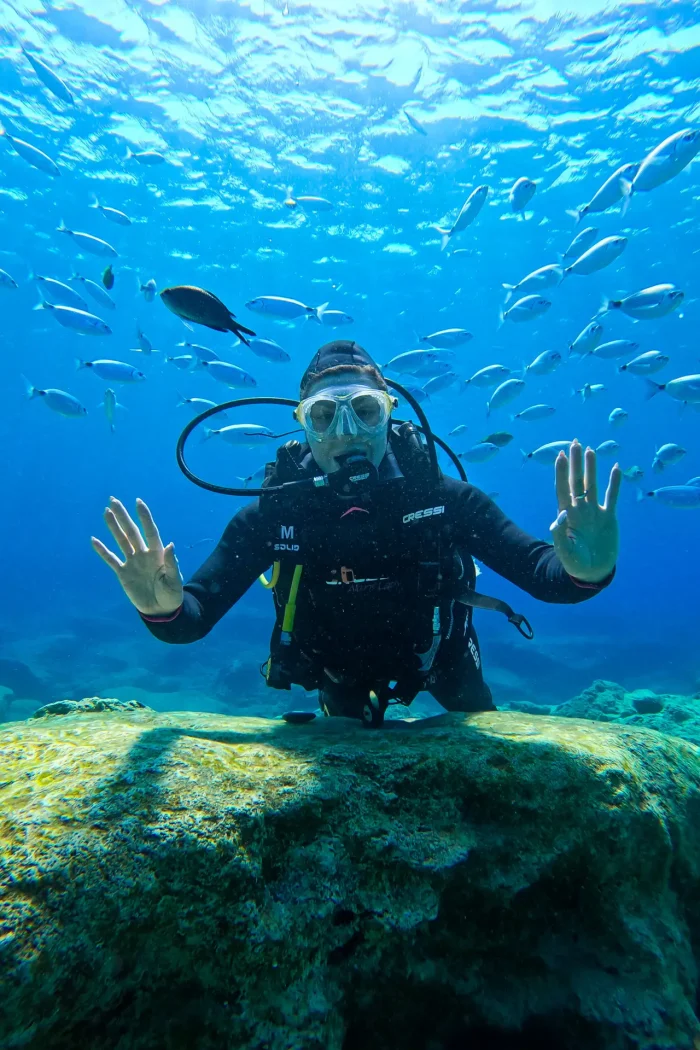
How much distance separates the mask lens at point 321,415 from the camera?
3.39 m

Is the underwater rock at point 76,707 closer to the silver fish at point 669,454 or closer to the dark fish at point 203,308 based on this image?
the dark fish at point 203,308

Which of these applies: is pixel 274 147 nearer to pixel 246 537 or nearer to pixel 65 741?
pixel 246 537

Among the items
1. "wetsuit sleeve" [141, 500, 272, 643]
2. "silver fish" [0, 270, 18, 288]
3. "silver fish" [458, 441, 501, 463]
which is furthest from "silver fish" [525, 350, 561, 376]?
"silver fish" [0, 270, 18, 288]

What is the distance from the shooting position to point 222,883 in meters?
1.41

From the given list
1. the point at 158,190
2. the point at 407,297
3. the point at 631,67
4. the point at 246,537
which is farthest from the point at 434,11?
the point at 246,537

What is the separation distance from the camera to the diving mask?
334cm

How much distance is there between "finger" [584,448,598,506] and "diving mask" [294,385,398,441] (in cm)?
138

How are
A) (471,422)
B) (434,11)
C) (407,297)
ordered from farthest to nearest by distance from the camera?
(471,422), (407,297), (434,11)

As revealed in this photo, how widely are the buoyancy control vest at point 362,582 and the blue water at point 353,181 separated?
684 centimetres

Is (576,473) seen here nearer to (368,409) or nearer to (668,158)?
(368,409)

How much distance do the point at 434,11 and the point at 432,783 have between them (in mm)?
20624

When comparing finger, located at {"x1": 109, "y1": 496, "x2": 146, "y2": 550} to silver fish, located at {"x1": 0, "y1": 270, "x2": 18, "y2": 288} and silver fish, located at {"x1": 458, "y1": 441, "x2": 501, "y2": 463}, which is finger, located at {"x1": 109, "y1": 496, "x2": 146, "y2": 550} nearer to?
silver fish, located at {"x1": 458, "y1": 441, "x2": 501, "y2": 463}

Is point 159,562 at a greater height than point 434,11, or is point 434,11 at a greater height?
point 434,11

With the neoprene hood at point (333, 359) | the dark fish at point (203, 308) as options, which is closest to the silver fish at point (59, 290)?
the neoprene hood at point (333, 359)
